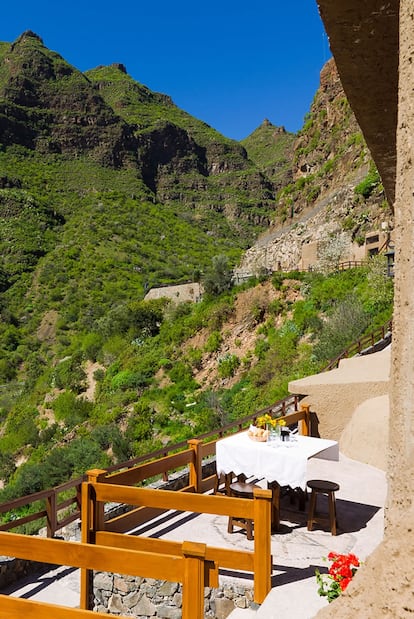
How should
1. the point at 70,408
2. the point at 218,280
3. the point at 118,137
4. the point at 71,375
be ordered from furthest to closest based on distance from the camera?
the point at 118,137 → the point at 218,280 → the point at 71,375 → the point at 70,408

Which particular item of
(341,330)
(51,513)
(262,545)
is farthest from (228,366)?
(262,545)

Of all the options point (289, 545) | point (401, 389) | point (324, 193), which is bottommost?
point (289, 545)

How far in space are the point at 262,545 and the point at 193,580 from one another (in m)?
1.21

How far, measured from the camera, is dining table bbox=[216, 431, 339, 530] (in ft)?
19.0

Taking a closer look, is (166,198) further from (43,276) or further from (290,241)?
(290,241)

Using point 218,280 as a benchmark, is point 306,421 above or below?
below

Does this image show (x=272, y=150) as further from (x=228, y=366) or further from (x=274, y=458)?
(x=274, y=458)

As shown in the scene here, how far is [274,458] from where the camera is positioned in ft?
19.4

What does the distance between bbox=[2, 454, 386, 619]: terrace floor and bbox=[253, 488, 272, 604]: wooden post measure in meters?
0.12

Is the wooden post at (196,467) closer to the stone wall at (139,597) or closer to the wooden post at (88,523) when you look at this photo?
the stone wall at (139,597)

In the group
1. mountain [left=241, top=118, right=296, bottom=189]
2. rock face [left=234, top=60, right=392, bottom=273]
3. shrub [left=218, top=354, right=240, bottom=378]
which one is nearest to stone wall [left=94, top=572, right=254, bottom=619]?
shrub [left=218, top=354, right=240, bottom=378]

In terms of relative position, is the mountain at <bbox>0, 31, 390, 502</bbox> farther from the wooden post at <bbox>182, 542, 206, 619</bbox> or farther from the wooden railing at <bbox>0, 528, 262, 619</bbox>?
the wooden post at <bbox>182, 542, 206, 619</bbox>

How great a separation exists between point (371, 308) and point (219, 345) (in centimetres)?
1005

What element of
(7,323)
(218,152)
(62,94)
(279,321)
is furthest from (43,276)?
(218,152)
